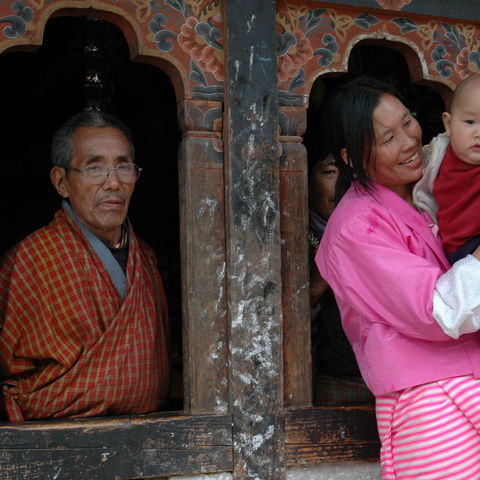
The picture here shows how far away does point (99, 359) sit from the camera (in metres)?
3.04

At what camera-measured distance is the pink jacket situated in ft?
7.77

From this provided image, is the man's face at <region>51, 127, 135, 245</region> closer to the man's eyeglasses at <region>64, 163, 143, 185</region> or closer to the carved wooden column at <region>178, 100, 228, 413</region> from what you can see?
the man's eyeglasses at <region>64, 163, 143, 185</region>

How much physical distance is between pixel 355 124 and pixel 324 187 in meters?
0.89

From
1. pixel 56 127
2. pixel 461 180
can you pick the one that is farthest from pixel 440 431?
pixel 56 127

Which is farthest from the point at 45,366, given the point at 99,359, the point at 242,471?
the point at 242,471

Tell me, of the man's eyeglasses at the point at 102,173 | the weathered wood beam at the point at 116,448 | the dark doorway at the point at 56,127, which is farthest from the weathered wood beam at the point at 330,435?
the dark doorway at the point at 56,127

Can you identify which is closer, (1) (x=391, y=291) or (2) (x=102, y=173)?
(1) (x=391, y=291)

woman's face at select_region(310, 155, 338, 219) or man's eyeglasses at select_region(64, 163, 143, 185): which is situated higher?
man's eyeglasses at select_region(64, 163, 143, 185)

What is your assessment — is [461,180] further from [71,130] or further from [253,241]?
[71,130]

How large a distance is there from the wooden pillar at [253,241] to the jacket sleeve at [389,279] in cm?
33

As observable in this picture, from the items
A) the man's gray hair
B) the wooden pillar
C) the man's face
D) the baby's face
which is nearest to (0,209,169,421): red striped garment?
the man's face

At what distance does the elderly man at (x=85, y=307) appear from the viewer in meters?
3.03

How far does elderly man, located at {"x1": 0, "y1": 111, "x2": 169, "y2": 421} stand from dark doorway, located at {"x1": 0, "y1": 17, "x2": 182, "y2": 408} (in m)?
1.19

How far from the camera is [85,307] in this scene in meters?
3.11
